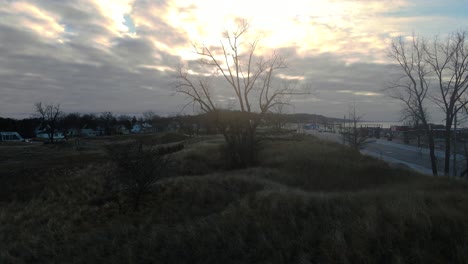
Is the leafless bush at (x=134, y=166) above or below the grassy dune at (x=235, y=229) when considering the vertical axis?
above

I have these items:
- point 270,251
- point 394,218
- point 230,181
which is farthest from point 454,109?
point 270,251

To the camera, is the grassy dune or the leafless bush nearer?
the grassy dune

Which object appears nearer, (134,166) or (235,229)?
(235,229)

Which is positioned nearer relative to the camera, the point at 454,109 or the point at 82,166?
the point at 454,109

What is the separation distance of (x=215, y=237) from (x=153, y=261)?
135cm

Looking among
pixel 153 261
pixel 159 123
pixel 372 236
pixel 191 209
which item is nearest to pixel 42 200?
pixel 191 209

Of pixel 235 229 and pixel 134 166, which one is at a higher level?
pixel 134 166

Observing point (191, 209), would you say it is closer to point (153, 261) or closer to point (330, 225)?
point (153, 261)

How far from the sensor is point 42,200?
48.3ft

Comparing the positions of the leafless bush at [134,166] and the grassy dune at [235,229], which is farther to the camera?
the leafless bush at [134,166]

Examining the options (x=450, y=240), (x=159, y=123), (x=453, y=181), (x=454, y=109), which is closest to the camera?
(x=450, y=240)

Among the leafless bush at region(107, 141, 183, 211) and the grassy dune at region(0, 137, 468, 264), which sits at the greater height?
the leafless bush at region(107, 141, 183, 211)

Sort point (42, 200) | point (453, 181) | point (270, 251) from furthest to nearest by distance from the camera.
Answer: point (453, 181), point (42, 200), point (270, 251)

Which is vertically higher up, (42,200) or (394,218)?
(394,218)
